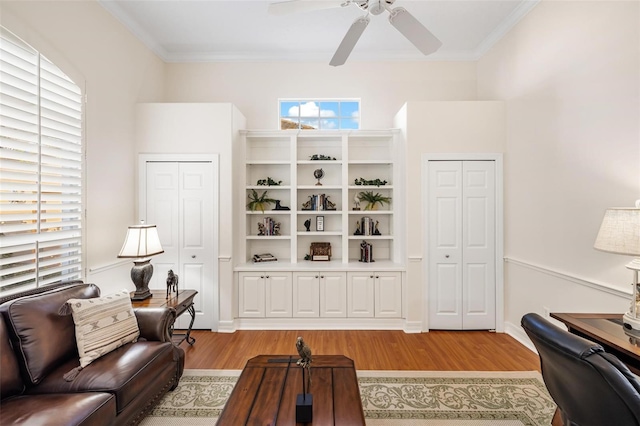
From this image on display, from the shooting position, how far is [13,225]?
6.59 feet

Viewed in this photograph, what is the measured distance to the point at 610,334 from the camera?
1620 millimetres

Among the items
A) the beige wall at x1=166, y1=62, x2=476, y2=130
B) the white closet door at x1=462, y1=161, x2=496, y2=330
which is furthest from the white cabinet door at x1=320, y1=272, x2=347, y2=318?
the beige wall at x1=166, y1=62, x2=476, y2=130

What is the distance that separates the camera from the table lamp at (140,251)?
2.70m

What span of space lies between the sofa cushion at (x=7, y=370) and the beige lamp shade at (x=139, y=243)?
3.54ft

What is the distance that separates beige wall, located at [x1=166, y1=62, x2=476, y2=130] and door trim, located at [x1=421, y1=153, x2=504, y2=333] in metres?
1.07

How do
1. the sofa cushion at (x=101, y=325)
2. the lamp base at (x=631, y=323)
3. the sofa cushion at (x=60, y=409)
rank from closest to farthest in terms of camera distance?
the sofa cushion at (x=60, y=409) → the lamp base at (x=631, y=323) → the sofa cushion at (x=101, y=325)

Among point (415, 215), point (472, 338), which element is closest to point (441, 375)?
point (472, 338)

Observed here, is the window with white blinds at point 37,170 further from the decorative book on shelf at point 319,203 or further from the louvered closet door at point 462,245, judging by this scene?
the louvered closet door at point 462,245

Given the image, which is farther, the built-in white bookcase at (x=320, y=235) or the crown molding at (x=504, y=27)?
the built-in white bookcase at (x=320, y=235)

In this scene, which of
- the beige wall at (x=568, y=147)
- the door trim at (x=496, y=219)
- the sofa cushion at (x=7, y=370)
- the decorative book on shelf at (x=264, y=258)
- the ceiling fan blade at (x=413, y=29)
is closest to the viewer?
the sofa cushion at (x=7, y=370)

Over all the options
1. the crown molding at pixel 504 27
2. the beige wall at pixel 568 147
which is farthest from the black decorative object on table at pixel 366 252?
the crown molding at pixel 504 27

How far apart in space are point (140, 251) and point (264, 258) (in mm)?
1498

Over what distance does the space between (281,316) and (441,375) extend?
6.13 ft

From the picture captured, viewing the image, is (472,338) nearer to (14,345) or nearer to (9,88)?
(14,345)
